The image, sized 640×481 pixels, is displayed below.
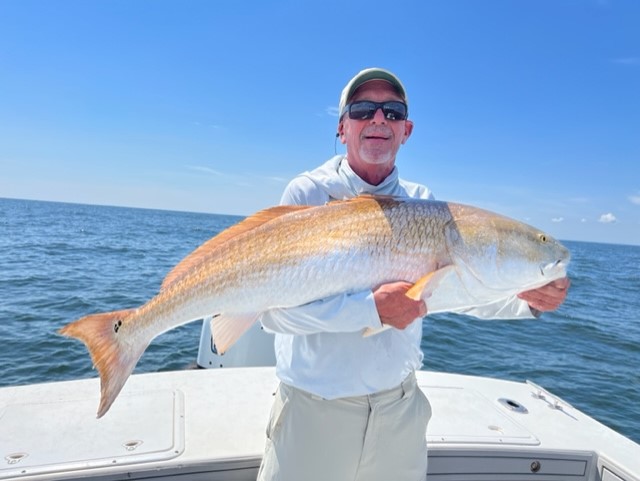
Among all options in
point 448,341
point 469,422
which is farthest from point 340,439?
point 448,341

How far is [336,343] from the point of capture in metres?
2.53

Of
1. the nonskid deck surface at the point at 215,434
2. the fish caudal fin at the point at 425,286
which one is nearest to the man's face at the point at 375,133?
the fish caudal fin at the point at 425,286

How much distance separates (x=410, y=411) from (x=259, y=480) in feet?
3.31

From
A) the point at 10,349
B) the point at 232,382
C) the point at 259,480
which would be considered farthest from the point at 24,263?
the point at 259,480

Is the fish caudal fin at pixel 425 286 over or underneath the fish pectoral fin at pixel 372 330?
over

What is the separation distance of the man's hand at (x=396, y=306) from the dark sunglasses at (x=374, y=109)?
111cm

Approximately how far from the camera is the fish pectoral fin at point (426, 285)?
7.22ft

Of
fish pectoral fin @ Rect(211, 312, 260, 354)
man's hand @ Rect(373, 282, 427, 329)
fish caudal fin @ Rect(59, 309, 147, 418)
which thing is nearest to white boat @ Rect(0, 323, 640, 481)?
fish caudal fin @ Rect(59, 309, 147, 418)

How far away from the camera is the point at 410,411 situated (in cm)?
267

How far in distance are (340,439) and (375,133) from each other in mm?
1840

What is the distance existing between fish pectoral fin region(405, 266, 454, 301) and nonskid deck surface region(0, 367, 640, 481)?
174 cm

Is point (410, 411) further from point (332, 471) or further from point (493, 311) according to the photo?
point (493, 311)

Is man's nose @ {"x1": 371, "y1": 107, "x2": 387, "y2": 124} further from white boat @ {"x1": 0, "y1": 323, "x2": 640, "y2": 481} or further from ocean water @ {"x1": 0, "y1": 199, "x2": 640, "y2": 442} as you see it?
ocean water @ {"x1": 0, "y1": 199, "x2": 640, "y2": 442}

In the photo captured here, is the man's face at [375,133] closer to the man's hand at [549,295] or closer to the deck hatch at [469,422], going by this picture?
the man's hand at [549,295]
